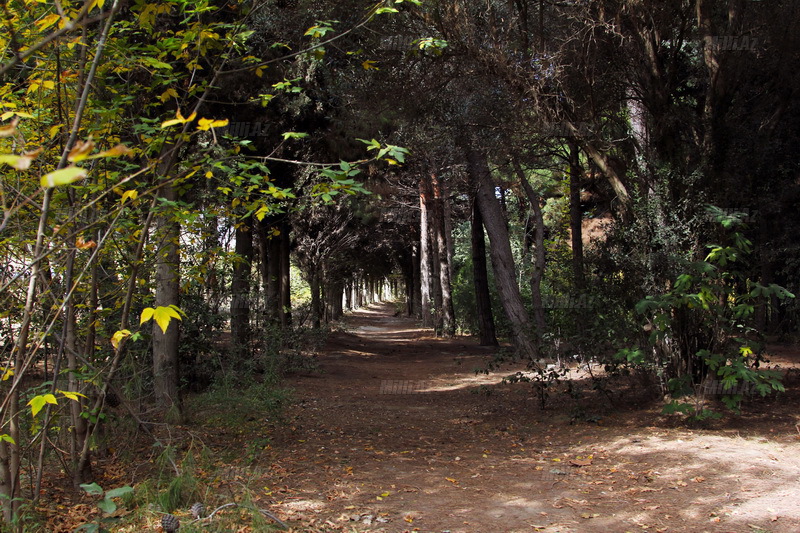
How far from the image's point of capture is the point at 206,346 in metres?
9.17

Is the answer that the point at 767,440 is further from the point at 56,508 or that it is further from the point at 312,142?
the point at 312,142

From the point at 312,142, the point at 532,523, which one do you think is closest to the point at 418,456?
the point at 532,523

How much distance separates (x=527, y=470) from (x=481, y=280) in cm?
1135

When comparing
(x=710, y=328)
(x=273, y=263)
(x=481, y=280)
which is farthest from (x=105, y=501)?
(x=481, y=280)

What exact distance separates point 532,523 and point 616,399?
4510mm

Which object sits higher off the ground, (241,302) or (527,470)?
(241,302)

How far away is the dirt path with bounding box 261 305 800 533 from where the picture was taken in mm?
4289

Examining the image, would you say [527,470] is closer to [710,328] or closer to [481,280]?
[710,328]

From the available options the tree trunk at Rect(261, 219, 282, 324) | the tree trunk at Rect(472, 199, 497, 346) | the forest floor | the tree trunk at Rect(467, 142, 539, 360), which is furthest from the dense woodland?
the tree trunk at Rect(472, 199, 497, 346)

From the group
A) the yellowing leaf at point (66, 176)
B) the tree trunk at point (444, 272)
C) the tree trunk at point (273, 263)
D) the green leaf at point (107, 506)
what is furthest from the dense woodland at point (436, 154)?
the tree trunk at point (444, 272)

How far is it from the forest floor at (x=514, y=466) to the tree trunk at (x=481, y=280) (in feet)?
23.6

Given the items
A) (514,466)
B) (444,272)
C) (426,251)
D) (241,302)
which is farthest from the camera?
(426,251)

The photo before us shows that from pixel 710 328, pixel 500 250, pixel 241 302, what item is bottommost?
pixel 710 328

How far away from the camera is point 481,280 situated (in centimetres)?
1681
